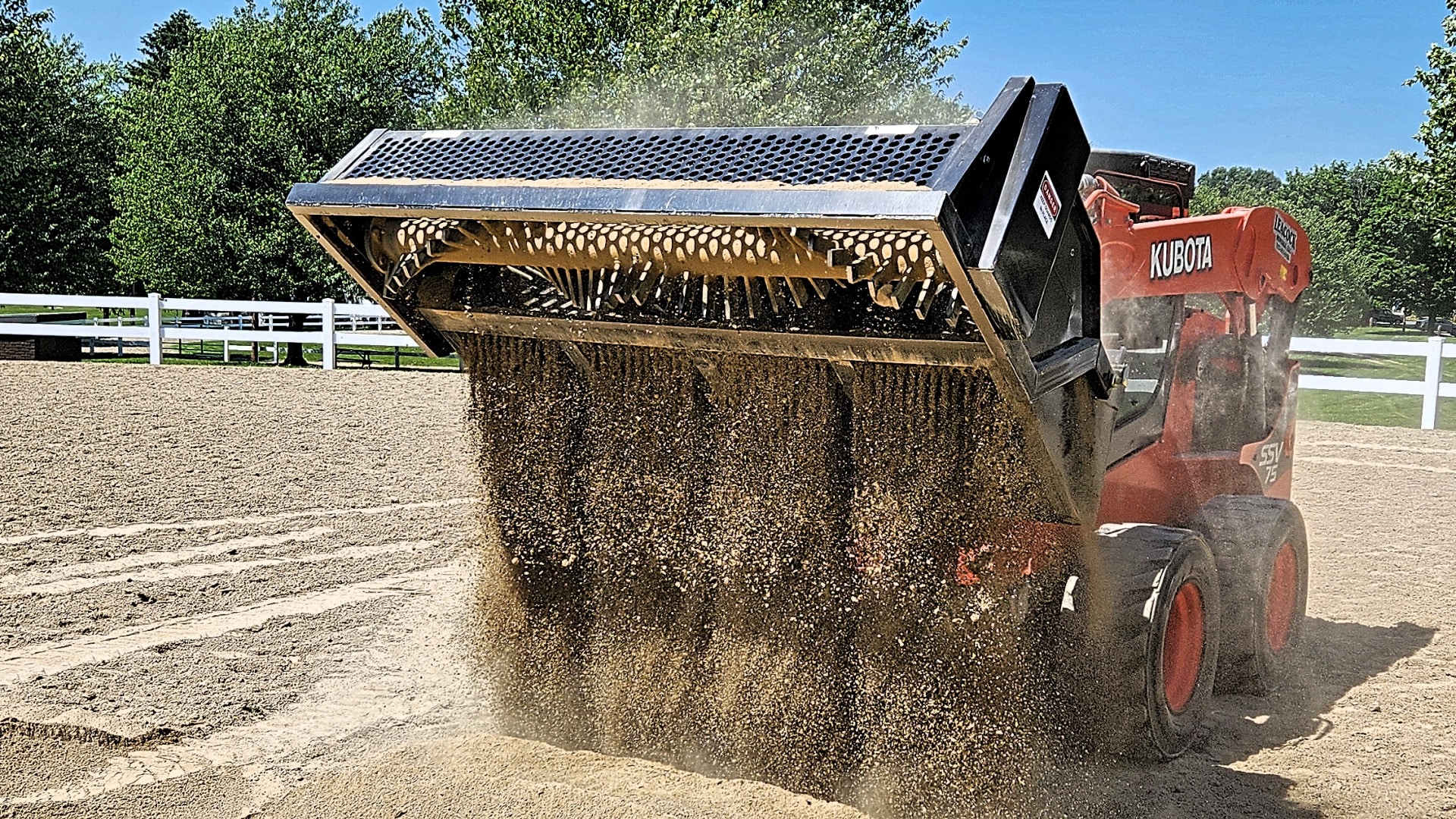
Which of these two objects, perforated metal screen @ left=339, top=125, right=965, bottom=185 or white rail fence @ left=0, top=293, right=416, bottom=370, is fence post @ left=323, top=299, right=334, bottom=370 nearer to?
white rail fence @ left=0, top=293, right=416, bottom=370

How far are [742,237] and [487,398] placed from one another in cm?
145

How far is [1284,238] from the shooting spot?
5457 millimetres

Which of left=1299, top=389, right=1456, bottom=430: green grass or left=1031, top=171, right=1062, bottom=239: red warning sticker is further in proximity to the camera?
left=1299, top=389, right=1456, bottom=430: green grass

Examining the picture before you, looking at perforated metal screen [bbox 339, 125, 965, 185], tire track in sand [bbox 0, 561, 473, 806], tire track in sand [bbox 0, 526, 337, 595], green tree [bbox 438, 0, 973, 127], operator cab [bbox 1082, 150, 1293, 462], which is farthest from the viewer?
green tree [bbox 438, 0, 973, 127]

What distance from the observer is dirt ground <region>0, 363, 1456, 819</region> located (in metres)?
4.01

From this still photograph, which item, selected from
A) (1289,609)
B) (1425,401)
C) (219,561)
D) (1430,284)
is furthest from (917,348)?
(1430,284)

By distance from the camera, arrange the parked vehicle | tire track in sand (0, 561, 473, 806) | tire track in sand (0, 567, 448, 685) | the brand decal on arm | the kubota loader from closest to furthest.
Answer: the kubota loader, tire track in sand (0, 561, 473, 806), the brand decal on arm, tire track in sand (0, 567, 448, 685), the parked vehicle

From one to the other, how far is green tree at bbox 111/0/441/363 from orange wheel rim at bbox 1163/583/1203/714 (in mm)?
23217

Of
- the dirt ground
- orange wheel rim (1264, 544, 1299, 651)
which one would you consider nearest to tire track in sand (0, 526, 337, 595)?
the dirt ground

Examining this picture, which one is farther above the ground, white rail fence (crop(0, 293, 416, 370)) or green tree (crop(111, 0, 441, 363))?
green tree (crop(111, 0, 441, 363))

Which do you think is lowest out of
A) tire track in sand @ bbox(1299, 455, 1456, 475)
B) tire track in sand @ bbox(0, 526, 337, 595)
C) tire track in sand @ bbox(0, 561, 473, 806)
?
tire track in sand @ bbox(0, 561, 473, 806)

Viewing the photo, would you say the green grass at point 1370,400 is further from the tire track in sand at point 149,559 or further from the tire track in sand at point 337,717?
the tire track in sand at point 337,717

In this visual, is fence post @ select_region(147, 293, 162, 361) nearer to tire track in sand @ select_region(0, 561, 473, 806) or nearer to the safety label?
tire track in sand @ select_region(0, 561, 473, 806)

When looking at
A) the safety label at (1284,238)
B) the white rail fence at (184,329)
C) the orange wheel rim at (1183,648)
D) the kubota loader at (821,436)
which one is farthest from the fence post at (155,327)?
the orange wheel rim at (1183,648)
